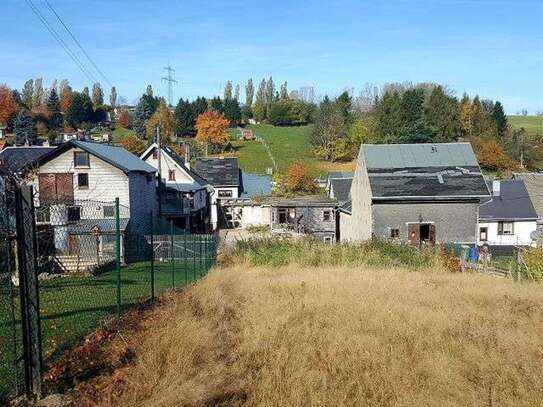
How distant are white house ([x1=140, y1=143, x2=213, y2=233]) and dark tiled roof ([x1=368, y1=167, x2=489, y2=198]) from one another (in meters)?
14.3

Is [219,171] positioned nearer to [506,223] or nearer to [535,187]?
[506,223]

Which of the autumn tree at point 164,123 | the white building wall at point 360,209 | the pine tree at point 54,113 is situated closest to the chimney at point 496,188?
the white building wall at point 360,209

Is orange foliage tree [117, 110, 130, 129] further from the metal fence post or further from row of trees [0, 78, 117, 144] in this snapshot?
the metal fence post

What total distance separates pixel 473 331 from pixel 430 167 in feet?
92.8

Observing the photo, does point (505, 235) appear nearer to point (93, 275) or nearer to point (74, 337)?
point (93, 275)

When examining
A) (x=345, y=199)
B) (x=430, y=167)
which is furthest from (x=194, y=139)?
(x=430, y=167)

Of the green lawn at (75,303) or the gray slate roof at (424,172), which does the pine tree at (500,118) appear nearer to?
the gray slate roof at (424,172)

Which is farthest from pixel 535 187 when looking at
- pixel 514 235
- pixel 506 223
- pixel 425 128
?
pixel 425 128

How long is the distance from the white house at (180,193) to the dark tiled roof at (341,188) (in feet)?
35.4

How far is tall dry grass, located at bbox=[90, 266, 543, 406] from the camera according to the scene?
651cm

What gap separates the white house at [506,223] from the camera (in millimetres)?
36750

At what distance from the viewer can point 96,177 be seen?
31375 mm

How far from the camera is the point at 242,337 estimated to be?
9016 millimetres

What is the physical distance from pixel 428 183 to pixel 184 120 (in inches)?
2426
